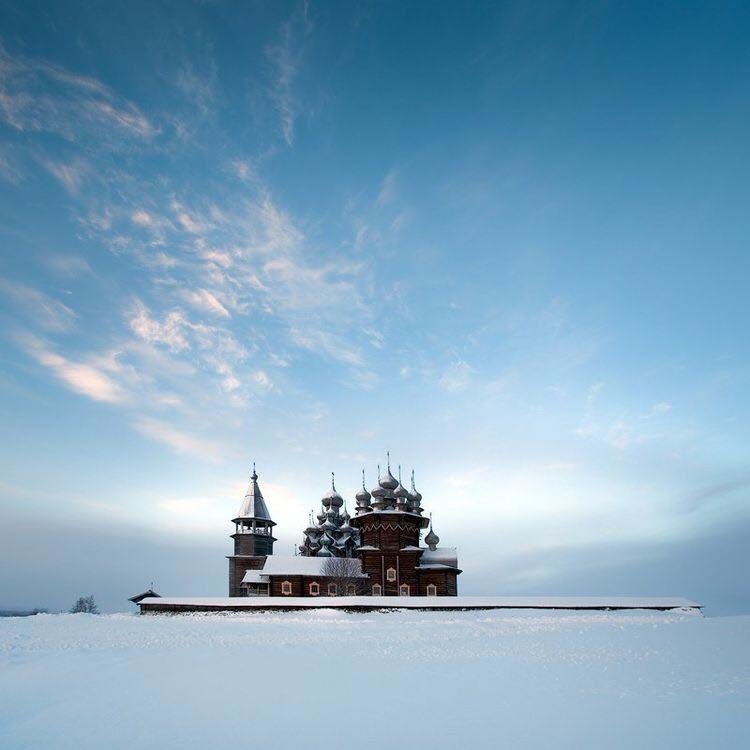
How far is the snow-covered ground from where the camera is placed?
8539 mm

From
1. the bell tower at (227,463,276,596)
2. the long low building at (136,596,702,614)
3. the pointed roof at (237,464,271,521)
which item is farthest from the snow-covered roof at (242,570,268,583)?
the long low building at (136,596,702,614)

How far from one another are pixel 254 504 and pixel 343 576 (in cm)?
1583

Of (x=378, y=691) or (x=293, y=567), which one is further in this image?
(x=293, y=567)

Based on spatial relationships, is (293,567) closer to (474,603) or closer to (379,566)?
(379,566)

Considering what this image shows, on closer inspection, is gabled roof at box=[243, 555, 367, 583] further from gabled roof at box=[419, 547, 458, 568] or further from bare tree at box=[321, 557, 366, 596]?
gabled roof at box=[419, 547, 458, 568]

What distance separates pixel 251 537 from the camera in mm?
56938

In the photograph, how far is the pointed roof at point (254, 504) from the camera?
57.9 metres

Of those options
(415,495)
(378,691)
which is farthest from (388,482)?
(378,691)

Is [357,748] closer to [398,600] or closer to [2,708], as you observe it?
[2,708]

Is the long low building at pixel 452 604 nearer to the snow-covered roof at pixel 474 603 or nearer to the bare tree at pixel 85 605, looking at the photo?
the snow-covered roof at pixel 474 603

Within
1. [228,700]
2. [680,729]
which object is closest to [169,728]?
[228,700]

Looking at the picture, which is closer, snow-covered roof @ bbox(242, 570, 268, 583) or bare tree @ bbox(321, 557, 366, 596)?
bare tree @ bbox(321, 557, 366, 596)

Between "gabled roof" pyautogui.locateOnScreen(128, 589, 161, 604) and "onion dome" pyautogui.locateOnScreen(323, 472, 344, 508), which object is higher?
"onion dome" pyautogui.locateOnScreen(323, 472, 344, 508)

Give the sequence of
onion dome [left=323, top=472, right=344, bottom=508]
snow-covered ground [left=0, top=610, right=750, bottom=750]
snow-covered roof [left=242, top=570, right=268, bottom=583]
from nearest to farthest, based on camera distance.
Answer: snow-covered ground [left=0, top=610, right=750, bottom=750], snow-covered roof [left=242, top=570, right=268, bottom=583], onion dome [left=323, top=472, right=344, bottom=508]
